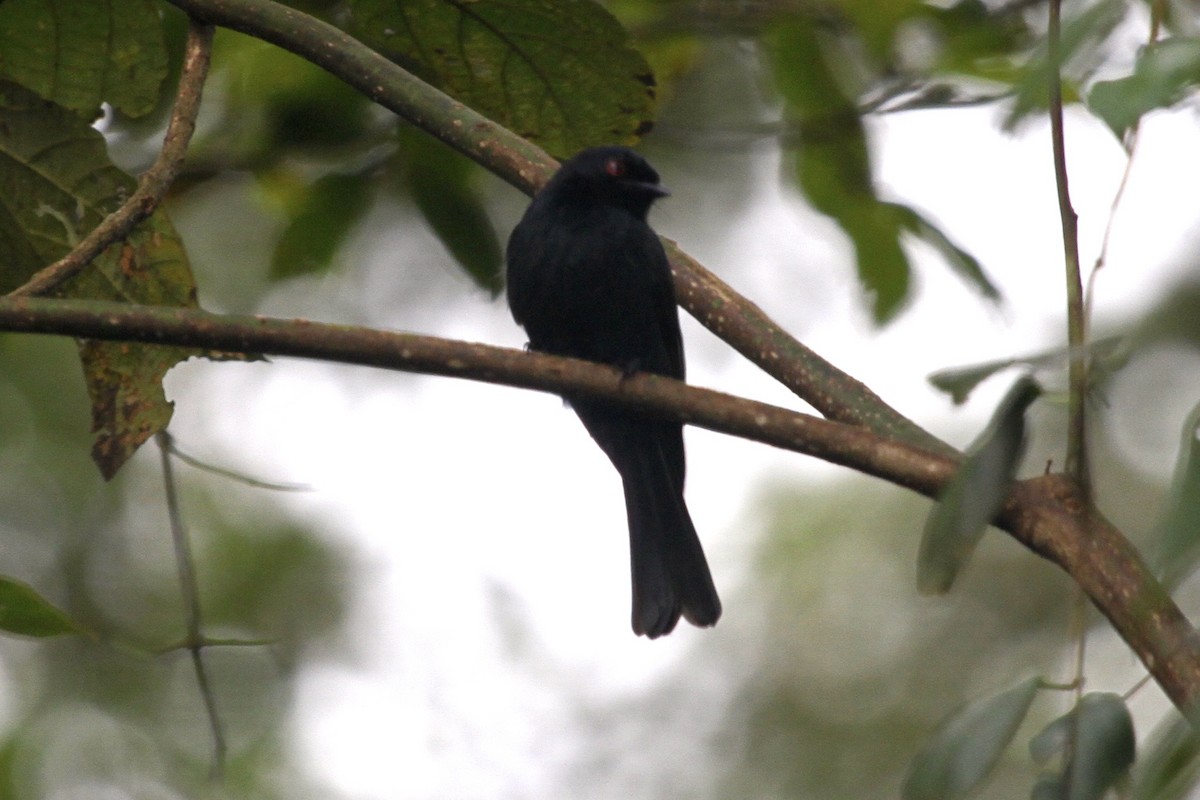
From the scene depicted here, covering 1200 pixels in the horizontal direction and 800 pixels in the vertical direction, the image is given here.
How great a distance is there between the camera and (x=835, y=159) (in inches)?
131

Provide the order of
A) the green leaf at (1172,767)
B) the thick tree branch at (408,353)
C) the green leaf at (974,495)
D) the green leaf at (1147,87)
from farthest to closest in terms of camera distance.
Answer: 1. the thick tree branch at (408,353)
2. the green leaf at (974,495)
3. the green leaf at (1147,87)
4. the green leaf at (1172,767)

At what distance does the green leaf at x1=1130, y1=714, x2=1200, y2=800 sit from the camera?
1217mm

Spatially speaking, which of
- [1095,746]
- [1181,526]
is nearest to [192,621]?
[1095,746]

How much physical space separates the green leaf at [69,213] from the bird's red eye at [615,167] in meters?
1.67

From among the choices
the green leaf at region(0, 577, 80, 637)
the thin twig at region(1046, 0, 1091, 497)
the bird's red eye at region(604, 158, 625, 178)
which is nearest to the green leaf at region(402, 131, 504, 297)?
the bird's red eye at region(604, 158, 625, 178)

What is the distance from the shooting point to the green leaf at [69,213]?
2783mm

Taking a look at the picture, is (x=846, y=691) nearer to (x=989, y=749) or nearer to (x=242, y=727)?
(x=242, y=727)

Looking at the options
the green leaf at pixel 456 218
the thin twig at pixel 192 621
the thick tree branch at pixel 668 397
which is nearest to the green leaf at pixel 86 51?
the green leaf at pixel 456 218

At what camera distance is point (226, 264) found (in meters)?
6.97

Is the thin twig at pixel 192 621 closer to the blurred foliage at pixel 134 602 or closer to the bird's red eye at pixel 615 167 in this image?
the bird's red eye at pixel 615 167

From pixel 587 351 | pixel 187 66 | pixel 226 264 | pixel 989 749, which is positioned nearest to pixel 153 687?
pixel 226 264

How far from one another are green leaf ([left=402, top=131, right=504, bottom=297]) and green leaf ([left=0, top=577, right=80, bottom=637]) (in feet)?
4.35

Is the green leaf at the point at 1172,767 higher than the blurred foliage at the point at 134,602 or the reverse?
the reverse

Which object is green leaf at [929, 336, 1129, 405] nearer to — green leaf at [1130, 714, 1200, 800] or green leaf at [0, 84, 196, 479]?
green leaf at [1130, 714, 1200, 800]
